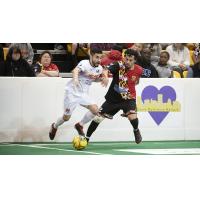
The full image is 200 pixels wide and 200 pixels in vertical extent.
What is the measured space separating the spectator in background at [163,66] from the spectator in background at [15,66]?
1302 mm

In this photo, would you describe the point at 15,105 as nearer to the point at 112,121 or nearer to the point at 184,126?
the point at 112,121

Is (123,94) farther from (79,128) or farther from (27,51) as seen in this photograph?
(27,51)

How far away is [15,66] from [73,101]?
69 centimetres

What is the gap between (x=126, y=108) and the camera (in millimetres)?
5523

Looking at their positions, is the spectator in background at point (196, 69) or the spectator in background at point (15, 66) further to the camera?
the spectator in background at point (196, 69)

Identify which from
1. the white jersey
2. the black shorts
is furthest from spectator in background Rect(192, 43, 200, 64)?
the white jersey

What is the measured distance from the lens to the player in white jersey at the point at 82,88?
5.41 meters

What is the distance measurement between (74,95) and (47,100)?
28 centimetres

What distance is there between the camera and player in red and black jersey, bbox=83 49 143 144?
545 centimetres

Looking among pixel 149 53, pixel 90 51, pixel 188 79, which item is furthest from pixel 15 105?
pixel 188 79

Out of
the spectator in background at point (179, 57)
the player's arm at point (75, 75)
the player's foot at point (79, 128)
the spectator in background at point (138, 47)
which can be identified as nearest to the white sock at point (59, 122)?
the player's foot at point (79, 128)

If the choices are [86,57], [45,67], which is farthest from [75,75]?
[45,67]

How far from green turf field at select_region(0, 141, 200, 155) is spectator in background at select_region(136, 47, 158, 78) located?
70 centimetres

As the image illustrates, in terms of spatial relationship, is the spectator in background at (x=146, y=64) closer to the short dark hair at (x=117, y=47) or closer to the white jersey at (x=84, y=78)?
the short dark hair at (x=117, y=47)
